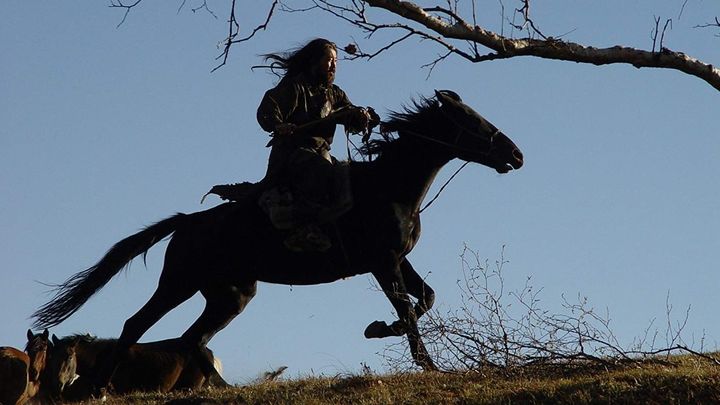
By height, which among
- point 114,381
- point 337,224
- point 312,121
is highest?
point 312,121

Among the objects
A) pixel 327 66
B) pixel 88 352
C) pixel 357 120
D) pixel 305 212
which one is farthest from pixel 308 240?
pixel 88 352

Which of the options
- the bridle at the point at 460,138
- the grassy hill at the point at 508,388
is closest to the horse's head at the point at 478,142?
the bridle at the point at 460,138

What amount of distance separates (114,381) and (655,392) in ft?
26.5

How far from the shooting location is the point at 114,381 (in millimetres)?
17062

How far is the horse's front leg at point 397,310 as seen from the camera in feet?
44.2

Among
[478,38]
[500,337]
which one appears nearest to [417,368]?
[500,337]

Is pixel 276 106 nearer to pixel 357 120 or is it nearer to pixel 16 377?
pixel 357 120

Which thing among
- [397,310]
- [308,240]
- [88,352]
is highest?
[308,240]

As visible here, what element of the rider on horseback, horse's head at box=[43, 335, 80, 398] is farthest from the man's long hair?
horse's head at box=[43, 335, 80, 398]

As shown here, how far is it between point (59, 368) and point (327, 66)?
522 cm

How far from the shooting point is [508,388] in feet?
38.9

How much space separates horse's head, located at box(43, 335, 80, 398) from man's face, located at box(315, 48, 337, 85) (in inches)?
199

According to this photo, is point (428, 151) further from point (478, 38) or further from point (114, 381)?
point (114, 381)

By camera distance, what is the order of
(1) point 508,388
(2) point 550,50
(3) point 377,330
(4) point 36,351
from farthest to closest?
(4) point 36,351 → (3) point 377,330 → (1) point 508,388 → (2) point 550,50
